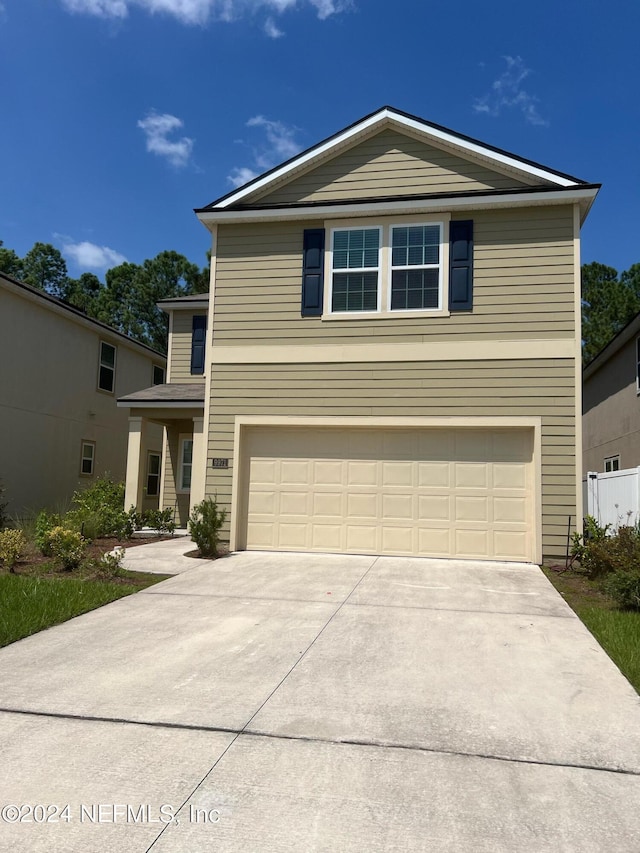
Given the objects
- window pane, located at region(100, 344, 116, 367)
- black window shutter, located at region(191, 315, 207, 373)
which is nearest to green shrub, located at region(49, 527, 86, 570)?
black window shutter, located at region(191, 315, 207, 373)

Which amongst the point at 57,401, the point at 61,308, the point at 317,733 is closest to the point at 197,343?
the point at 61,308

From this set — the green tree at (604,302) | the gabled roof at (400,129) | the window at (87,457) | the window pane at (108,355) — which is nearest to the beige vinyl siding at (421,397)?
the gabled roof at (400,129)

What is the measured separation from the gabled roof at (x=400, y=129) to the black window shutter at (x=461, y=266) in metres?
1.22

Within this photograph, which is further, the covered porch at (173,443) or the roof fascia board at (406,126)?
the covered porch at (173,443)

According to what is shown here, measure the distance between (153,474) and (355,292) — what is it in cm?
1042

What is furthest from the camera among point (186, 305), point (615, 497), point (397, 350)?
point (186, 305)

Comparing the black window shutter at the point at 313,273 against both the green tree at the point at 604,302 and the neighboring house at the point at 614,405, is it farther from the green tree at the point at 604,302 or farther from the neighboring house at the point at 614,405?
the green tree at the point at 604,302

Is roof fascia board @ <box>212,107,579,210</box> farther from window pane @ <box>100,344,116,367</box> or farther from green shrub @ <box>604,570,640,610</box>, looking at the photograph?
window pane @ <box>100,344,116,367</box>

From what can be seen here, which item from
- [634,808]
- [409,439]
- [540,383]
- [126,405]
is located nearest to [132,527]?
[126,405]

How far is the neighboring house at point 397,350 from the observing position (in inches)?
406

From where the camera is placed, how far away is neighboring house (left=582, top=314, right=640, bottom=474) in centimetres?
1534

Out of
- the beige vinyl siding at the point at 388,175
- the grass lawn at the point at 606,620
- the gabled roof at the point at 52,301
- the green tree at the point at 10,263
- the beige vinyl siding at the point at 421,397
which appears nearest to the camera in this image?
the grass lawn at the point at 606,620

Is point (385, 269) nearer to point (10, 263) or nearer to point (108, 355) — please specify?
point (108, 355)

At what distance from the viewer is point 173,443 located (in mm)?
16125
